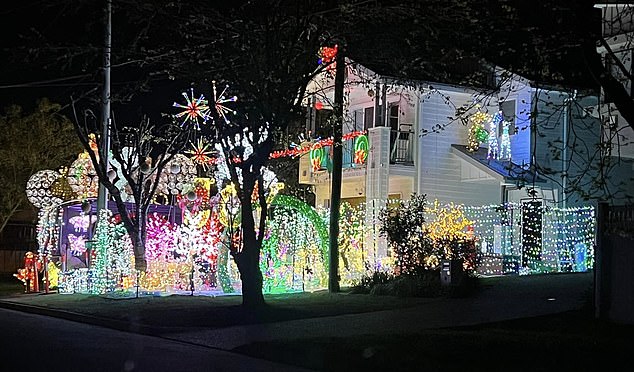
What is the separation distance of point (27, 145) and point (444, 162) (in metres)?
19.2

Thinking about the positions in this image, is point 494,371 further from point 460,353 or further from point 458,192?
point 458,192

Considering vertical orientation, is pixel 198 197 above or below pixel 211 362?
above

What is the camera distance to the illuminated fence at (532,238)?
958 inches

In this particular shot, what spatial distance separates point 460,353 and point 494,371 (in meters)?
1.05

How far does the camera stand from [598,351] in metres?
11.8

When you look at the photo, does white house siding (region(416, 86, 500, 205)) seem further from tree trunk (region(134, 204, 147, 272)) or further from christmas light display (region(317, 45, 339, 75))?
tree trunk (region(134, 204, 147, 272))

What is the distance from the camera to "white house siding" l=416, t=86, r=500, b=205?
28984mm

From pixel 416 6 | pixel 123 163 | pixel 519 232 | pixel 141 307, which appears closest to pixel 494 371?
pixel 416 6

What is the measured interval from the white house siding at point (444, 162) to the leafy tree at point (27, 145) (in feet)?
56.1

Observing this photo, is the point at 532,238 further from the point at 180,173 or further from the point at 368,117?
the point at 180,173

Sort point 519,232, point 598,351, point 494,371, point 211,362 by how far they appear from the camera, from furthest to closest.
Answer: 1. point 519,232
2. point 211,362
3. point 598,351
4. point 494,371

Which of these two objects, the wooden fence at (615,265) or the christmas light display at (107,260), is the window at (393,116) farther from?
the wooden fence at (615,265)

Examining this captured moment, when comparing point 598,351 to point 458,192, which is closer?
point 598,351

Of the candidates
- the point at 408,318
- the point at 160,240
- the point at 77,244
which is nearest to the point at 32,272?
the point at 77,244
